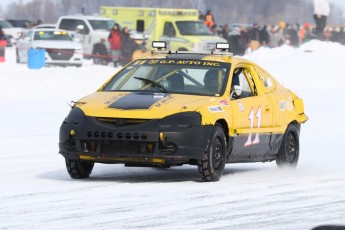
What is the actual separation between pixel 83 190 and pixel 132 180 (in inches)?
47.3

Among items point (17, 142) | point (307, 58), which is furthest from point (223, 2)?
point (17, 142)

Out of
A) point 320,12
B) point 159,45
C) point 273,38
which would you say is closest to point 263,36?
point 273,38

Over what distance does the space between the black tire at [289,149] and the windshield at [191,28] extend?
1129 inches

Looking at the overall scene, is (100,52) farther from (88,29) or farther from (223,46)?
(223,46)

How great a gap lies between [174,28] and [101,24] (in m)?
3.25

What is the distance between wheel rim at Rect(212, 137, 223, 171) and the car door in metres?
0.41

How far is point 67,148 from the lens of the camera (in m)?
11.4

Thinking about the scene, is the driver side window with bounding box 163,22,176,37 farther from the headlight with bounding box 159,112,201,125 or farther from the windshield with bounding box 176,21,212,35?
the headlight with bounding box 159,112,201,125

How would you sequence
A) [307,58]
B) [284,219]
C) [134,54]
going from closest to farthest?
[284,219] → [307,58] → [134,54]

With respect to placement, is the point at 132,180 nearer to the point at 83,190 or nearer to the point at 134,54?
the point at 83,190

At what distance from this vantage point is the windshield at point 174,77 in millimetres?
12070

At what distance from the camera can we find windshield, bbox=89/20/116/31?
44025 mm

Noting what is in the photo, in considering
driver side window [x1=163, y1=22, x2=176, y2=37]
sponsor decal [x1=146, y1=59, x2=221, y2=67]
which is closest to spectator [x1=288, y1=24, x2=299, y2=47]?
driver side window [x1=163, y1=22, x2=176, y2=37]

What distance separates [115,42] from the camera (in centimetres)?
4019
